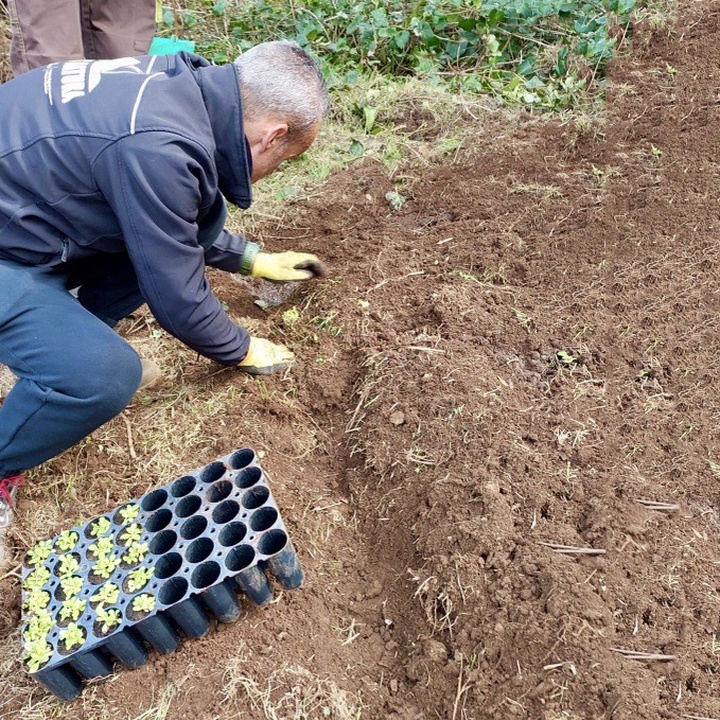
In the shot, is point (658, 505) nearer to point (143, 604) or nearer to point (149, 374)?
point (143, 604)

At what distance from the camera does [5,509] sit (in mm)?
2395

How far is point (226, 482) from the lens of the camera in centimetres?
219

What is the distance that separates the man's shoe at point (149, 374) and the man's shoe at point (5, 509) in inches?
23.2

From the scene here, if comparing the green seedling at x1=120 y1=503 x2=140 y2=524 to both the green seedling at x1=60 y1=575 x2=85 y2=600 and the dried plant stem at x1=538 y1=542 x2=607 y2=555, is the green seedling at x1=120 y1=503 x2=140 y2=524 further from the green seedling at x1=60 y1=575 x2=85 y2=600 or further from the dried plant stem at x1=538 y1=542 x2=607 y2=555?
the dried plant stem at x1=538 y1=542 x2=607 y2=555

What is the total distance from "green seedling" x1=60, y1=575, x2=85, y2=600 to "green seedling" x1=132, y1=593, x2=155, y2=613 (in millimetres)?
206

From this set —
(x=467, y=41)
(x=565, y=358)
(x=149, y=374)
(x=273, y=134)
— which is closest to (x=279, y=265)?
(x=149, y=374)

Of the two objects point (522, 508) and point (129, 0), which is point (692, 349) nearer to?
point (522, 508)

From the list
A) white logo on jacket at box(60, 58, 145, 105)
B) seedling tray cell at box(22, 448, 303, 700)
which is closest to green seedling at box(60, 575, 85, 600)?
seedling tray cell at box(22, 448, 303, 700)

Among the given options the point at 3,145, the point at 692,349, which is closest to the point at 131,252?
the point at 3,145

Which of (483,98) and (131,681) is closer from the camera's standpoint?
(131,681)

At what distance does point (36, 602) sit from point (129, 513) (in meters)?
0.35

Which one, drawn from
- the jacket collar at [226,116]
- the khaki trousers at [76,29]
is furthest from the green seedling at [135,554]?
the khaki trousers at [76,29]

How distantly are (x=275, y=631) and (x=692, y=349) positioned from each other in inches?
70.5

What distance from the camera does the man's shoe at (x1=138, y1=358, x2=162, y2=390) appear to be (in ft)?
9.14
